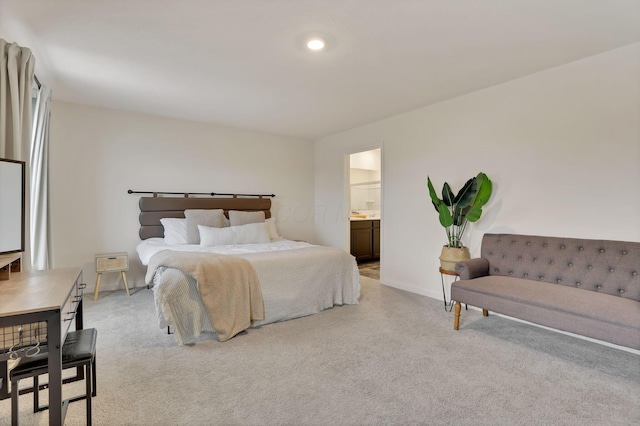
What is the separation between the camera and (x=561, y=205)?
302cm

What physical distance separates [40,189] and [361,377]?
3.35m

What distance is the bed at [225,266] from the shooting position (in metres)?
2.78

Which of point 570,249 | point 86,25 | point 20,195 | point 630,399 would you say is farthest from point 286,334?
point 86,25

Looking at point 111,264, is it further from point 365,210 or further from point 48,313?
point 365,210

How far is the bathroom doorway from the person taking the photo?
6230 mm

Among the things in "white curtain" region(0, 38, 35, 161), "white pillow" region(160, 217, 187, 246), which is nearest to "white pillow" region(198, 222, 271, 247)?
"white pillow" region(160, 217, 187, 246)

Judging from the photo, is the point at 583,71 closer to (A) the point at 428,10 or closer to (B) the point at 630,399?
(A) the point at 428,10

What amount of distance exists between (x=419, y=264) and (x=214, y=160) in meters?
3.57

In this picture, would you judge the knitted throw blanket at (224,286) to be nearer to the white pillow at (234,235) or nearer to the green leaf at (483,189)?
the white pillow at (234,235)

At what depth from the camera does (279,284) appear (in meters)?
3.28

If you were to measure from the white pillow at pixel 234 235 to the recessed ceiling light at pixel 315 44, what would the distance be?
8.63 ft

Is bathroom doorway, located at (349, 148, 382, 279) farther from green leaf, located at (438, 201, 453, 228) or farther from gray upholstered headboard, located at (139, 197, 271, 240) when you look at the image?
gray upholstered headboard, located at (139, 197, 271, 240)

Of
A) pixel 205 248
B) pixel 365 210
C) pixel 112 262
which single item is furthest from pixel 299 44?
pixel 365 210

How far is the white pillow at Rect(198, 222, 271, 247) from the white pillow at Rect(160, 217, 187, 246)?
291 millimetres
